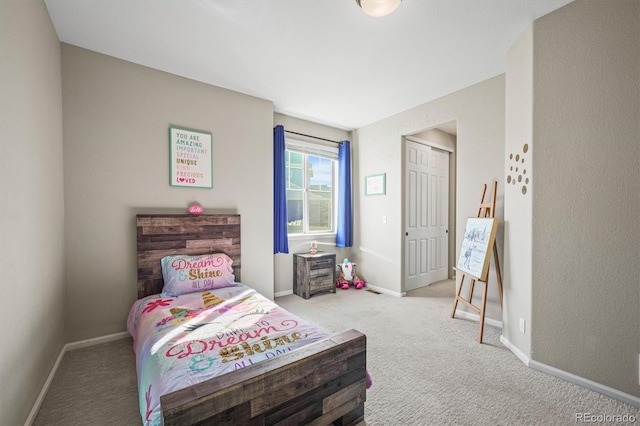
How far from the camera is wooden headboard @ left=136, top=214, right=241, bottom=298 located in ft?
8.94

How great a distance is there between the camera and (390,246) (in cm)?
422

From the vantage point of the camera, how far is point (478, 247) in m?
2.78

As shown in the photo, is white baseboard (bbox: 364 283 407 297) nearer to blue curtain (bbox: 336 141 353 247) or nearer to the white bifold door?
the white bifold door

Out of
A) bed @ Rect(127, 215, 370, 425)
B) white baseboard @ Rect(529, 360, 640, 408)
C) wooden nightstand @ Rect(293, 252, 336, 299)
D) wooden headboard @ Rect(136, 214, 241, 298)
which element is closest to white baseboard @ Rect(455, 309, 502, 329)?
white baseboard @ Rect(529, 360, 640, 408)

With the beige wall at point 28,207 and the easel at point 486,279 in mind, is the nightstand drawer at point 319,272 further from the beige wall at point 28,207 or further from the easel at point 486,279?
the beige wall at point 28,207

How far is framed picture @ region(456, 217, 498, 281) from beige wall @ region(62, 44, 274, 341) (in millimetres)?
2758

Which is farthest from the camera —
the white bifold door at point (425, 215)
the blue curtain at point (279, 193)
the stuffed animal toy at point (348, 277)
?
the stuffed animal toy at point (348, 277)

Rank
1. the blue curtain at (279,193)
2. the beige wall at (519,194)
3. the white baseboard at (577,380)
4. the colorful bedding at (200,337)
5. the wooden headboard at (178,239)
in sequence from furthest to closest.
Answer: the blue curtain at (279,193) < the wooden headboard at (178,239) < the beige wall at (519,194) < the white baseboard at (577,380) < the colorful bedding at (200,337)

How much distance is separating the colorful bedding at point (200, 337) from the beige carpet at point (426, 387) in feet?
1.07

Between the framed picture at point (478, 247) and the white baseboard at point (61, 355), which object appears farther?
the framed picture at point (478, 247)

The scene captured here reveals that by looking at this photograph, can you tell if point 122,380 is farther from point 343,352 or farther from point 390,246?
point 390,246

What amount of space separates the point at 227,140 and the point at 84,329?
233 cm

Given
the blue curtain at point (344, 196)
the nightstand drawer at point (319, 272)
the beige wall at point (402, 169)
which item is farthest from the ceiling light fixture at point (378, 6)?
the nightstand drawer at point (319, 272)

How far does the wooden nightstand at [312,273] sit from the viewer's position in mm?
3957
